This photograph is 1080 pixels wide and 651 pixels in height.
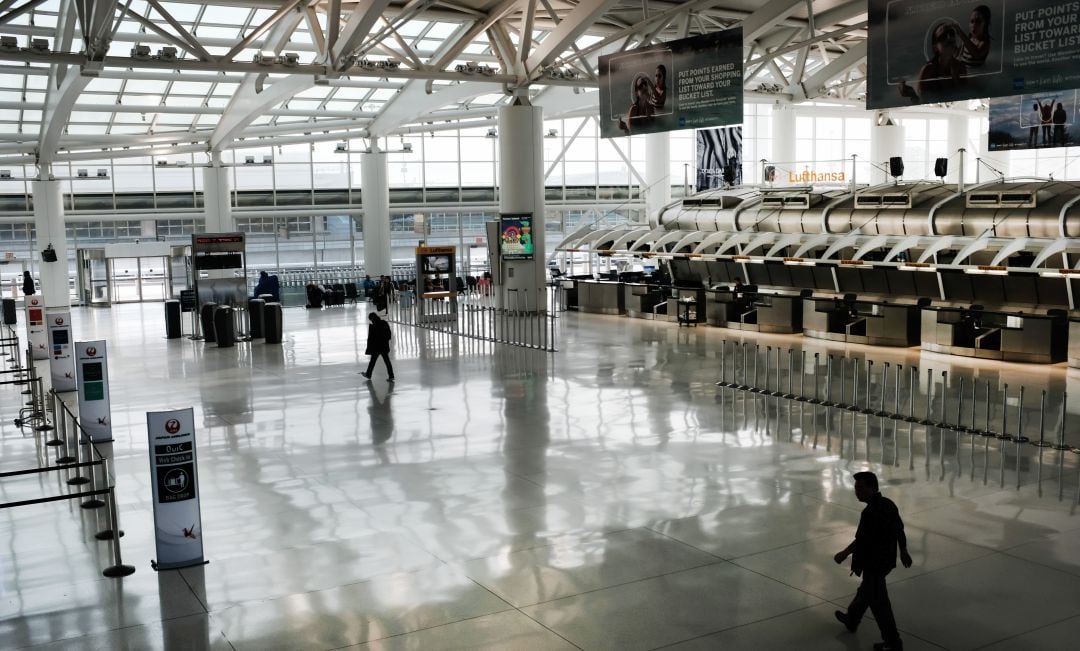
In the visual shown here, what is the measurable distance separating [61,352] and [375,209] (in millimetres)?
22527

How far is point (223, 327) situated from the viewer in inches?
909

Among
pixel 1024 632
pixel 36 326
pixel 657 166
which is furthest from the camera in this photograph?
pixel 657 166

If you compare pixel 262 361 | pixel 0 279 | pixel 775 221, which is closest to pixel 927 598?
pixel 262 361

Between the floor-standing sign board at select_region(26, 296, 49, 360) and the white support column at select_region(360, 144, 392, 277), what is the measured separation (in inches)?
695

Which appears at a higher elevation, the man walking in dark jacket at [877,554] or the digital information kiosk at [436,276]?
the digital information kiosk at [436,276]

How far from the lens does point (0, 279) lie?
133 ft

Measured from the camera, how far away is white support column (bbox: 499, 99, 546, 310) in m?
26.4

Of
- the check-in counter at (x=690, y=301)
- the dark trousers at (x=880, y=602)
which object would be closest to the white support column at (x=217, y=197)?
the check-in counter at (x=690, y=301)

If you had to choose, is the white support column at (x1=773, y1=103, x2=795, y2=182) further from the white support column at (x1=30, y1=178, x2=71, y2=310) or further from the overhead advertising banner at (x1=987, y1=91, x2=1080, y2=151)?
the white support column at (x1=30, y1=178, x2=71, y2=310)

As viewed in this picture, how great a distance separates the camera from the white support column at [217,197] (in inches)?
1476

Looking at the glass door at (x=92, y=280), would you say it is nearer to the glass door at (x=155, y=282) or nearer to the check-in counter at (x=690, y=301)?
the glass door at (x=155, y=282)

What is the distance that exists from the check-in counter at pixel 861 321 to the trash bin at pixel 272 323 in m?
12.6

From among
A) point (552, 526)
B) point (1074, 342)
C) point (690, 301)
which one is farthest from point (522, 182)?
point (552, 526)

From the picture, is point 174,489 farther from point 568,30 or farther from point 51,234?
point 51,234
